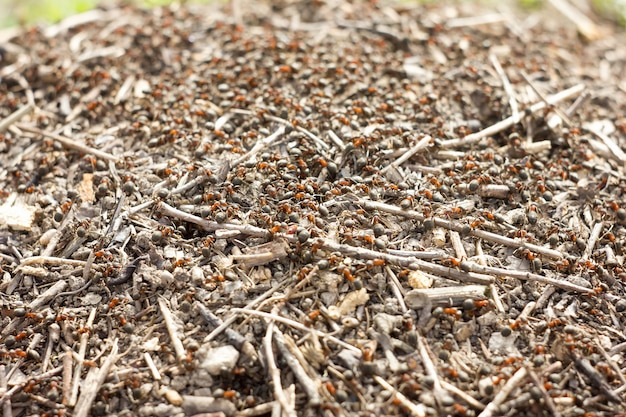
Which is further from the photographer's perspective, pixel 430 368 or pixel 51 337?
pixel 51 337

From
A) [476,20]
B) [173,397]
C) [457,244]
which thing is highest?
[476,20]

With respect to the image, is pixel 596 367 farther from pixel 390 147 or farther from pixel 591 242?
pixel 390 147

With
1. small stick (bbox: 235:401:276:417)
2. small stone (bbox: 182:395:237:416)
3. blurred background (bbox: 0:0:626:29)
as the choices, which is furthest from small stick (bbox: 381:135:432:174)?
blurred background (bbox: 0:0:626:29)

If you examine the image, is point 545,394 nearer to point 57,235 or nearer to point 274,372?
point 274,372

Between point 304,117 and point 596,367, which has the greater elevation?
point 304,117

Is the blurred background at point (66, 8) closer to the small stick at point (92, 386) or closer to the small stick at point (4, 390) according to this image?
the small stick at point (4, 390)

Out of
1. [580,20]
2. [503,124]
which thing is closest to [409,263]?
[503,124]

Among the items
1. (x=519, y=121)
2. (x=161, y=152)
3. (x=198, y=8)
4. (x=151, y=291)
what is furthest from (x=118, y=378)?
(x=198, y=8)

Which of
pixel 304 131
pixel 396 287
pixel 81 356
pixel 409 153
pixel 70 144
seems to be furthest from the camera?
pixel 70 144

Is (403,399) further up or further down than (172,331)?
further down
